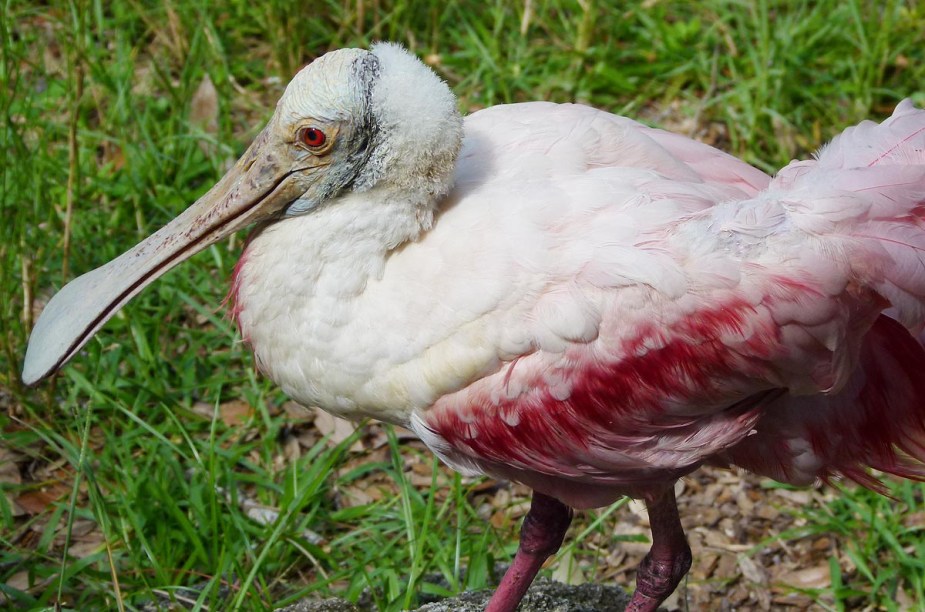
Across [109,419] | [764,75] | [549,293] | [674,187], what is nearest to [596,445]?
[549,293]

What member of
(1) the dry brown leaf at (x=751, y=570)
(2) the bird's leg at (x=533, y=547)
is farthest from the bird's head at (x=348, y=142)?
(1) the dry brown leaf at (x=751, y=570)

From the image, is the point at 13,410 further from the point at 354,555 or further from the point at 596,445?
the point at 596,445

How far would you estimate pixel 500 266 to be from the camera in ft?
8.45

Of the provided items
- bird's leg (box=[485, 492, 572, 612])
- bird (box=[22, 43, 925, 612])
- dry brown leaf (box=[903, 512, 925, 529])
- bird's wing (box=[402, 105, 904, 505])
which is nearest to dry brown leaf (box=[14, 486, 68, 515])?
bird (box=[22, 43, 925, 612])

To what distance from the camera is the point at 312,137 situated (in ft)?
8.95

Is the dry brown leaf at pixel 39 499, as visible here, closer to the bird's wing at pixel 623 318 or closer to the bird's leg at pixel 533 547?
the bird's leg at pixel 533 547

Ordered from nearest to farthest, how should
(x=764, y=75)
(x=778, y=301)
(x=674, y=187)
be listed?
(x=778, y=301), (x=674, y=187), (x=764, y=75)

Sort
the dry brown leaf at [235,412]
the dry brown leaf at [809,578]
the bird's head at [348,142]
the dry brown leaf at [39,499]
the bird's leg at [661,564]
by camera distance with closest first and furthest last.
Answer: the bird's head at [348,142]
the bird's leg at [661,564]
the dry brown leaf at [39,499]
the dry brown leaf at [809,578]
the dry brown leaf at [235,412]

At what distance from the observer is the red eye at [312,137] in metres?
2.71

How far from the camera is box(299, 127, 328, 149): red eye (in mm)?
2707

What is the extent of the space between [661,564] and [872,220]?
1.14 meters

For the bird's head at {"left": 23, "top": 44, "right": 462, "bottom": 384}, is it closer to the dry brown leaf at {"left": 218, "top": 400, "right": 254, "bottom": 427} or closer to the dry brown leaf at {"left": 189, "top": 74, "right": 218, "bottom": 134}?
the dry brown leaf at {"left": 218, "top": 400, "right": 254, "bottom": 427}

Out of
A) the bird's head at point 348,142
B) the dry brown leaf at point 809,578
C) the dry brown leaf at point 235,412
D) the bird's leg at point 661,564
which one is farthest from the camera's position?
the dry brown leaf at point 235,412

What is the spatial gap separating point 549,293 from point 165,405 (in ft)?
5.75
